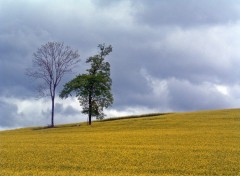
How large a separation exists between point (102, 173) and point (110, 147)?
792 centimetres

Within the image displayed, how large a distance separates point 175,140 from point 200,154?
6805 mm

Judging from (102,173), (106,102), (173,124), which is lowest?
(102,173)

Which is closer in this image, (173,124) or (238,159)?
(238,159)

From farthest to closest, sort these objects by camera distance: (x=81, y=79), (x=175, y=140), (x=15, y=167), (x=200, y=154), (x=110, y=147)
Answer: (x=81, y=79) → (x=175, y=140) → (x=110, y=147) → (x=200, y=154) → (x=15, y=167)

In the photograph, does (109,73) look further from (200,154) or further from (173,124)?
(200,154)

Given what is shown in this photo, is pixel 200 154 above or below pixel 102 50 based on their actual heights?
below

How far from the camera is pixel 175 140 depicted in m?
26.5

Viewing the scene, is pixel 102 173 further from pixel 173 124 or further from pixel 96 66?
pixel 96 66

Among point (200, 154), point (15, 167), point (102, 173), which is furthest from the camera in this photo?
point (200, 154)

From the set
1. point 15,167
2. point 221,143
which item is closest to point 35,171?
point 15,167

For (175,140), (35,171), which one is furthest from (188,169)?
(175,140)

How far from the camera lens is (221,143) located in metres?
24.2

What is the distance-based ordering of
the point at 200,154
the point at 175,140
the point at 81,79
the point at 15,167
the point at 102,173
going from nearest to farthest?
the point at 102,173 < the point at 15,167 < the point at 200,154 < the point at 175,140 < the point at 81,79

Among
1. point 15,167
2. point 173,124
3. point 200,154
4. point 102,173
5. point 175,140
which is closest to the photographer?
point 102,173
